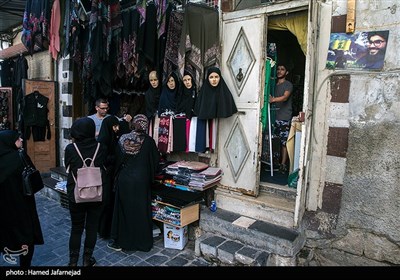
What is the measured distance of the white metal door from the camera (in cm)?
417

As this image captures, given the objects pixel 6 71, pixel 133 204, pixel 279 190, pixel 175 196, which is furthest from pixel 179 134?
pixel 6 71

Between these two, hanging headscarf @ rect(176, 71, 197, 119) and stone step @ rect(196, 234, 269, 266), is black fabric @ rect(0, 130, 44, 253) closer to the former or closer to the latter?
stone step @ rect(196, 234, 269, 266)

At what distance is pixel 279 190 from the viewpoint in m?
4.28

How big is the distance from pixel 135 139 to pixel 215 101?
1285mm

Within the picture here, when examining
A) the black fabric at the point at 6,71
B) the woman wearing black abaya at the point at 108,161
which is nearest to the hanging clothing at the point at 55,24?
the woman wearing black abaya at the point at 108,161

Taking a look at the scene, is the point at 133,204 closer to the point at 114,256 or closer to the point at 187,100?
the point at 114,256

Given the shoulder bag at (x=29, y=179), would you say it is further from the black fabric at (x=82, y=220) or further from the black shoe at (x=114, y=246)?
the black shoe at (x=114, y=246)

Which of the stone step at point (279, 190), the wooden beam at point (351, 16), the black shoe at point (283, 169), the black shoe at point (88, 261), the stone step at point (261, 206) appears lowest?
the black shoe at point (88, 261)

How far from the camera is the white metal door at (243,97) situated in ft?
13.7

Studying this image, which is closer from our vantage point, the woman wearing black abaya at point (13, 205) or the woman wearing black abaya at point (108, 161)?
the woman wearing black abaya at point (13, 205)

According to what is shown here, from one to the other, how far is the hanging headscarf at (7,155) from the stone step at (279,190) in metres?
3.27

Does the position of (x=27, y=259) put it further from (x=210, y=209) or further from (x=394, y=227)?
(x=394, y=227)

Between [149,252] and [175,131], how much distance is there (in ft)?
6.12

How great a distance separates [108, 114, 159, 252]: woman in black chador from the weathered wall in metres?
2.28
